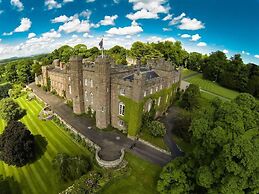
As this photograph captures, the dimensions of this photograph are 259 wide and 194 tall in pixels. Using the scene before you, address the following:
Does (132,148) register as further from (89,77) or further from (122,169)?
(89,77)

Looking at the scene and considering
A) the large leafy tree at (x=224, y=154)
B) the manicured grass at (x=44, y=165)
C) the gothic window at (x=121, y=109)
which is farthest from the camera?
the gothic window at (x=121, y=109)

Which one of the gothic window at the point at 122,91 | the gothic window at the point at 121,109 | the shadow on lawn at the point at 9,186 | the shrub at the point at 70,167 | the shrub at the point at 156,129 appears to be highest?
the gothic window at the point at 122,91

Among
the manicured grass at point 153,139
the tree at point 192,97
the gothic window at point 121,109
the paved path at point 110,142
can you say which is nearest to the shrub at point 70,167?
the paved path at point 110,142

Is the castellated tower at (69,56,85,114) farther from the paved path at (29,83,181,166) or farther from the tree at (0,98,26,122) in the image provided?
the tree at (0,98,26,122)

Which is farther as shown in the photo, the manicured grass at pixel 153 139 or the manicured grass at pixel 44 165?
the manicured grass at pixel 153 139

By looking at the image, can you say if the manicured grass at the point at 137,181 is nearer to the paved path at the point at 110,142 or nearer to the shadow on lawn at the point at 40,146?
the paved path at the point at 110,142

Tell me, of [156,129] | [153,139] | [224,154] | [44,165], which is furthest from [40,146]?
[224,154]

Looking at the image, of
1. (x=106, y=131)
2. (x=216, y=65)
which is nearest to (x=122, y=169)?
(x=106, y=131)
